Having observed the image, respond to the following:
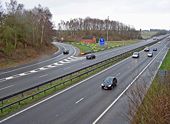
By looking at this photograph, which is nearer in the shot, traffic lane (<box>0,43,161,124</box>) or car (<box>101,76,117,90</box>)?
traffic lane (<box>0,43,161,124</box>)

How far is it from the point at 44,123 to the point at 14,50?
4694cm

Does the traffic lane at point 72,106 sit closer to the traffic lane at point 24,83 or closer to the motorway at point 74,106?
the motorway at point 74,106

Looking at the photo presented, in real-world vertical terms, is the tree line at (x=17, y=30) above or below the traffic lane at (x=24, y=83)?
above

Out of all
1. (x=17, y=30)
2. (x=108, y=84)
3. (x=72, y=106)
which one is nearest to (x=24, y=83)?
(x=108, y=84)

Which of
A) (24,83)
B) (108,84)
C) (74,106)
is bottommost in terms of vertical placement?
(24,83)

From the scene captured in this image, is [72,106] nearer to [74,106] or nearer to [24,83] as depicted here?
[74,106]

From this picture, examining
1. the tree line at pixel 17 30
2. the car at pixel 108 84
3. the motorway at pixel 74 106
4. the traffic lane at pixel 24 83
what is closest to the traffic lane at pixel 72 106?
the motorway at pixel 74 106

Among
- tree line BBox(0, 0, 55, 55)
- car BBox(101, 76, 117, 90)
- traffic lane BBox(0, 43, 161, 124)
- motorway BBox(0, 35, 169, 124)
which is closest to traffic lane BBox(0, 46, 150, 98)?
motorway BBox(0, 35, 169, 124)

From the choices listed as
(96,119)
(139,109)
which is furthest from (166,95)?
(96,119)

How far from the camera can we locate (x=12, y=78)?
43.5 metres

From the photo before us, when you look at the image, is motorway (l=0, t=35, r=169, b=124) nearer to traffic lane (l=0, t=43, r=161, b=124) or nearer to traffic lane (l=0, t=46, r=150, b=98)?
traffic lane (l=0, t=43, r=161, b=124)

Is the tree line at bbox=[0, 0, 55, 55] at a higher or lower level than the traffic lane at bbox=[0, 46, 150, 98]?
higher

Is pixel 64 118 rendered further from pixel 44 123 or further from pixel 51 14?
pixel 51 14

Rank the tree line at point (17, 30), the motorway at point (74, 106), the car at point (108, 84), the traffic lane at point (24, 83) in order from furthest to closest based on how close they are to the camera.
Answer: the tree line at point (17, 30) → the car at point (108, 84) → the traffic lane at point (24, 83) → the motorway at point (74, 106)
